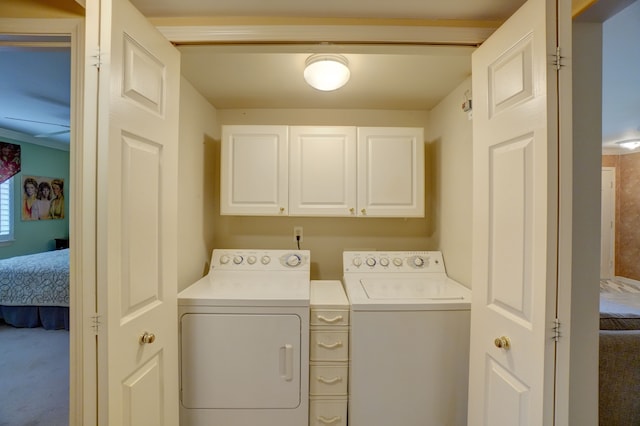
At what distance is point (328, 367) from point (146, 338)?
1005 mm

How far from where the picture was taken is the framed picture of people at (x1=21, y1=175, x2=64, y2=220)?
4559 mm

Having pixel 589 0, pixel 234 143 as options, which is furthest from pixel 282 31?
pixel 589 0

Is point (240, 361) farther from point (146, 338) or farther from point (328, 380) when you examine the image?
point (146, 338)

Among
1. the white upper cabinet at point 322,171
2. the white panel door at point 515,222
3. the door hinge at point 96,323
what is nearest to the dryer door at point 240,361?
the door hinge at point 96,323

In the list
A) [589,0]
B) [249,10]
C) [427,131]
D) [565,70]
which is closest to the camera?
[565,70]

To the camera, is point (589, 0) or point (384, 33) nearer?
point (589, 0)

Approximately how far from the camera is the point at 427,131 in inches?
95.3

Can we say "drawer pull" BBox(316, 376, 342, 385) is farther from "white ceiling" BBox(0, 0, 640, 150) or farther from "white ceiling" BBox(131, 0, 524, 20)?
"white ceiling" BBox(131, 0, 524, 20)

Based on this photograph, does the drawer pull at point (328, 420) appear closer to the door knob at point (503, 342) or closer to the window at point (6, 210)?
the door knob at point (503, 342)

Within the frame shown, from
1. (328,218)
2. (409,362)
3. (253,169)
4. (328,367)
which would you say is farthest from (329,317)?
(253,169)

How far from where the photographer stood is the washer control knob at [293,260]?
6.99 feet

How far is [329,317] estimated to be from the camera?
64.2 inches

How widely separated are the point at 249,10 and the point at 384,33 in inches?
24.7

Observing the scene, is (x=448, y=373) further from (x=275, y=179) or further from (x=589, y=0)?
(x=589, y=0)
